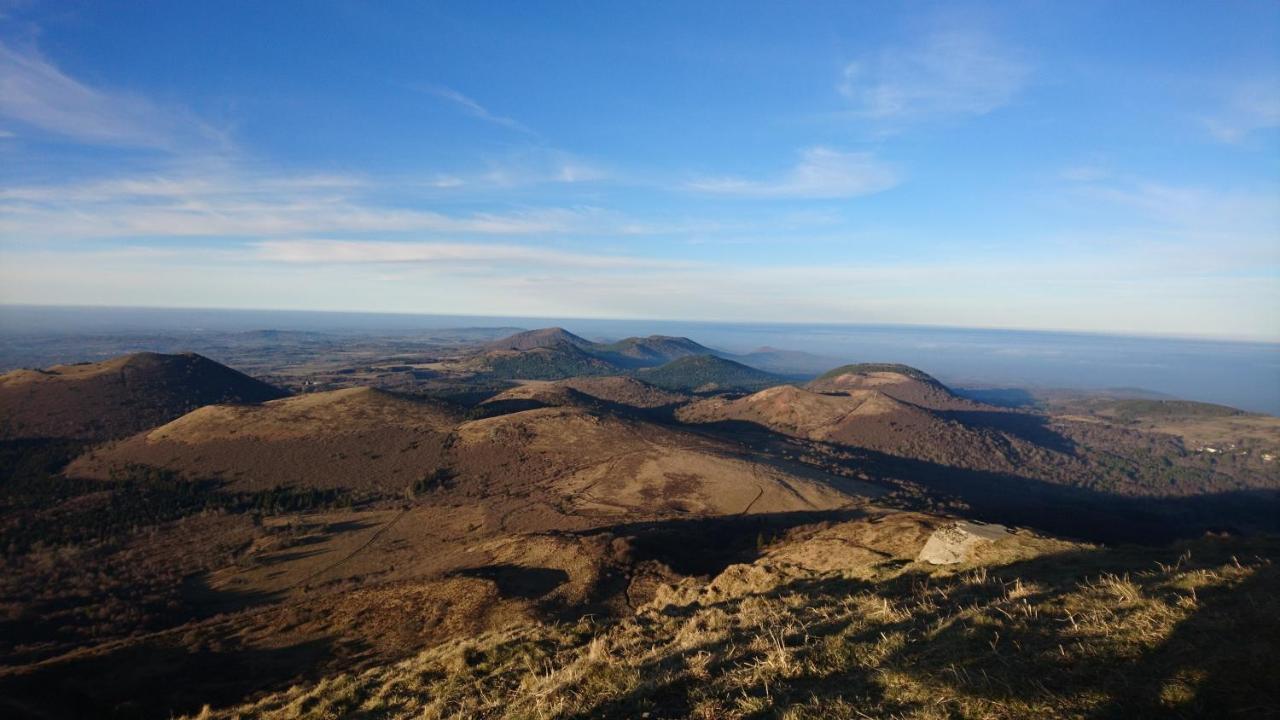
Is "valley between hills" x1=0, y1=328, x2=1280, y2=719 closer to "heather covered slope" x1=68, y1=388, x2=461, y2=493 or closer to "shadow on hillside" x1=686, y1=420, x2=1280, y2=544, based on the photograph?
"heather covered slope" x1=68, y1=388, x2=461, y2=493

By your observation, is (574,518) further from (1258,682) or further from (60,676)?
(1258,682)

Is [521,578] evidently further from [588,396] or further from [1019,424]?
[1019,424]

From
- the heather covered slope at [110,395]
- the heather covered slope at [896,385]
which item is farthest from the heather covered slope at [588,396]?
the heather covered slope at [110,395]

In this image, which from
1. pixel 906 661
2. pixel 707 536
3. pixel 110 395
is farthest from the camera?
pixel 110 395

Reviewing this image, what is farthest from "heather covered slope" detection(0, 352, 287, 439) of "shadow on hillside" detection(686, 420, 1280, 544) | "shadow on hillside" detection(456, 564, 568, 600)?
"shadow on hillside" detection(686, 420, 1280, 544)

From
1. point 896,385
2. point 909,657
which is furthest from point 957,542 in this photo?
point 896,385

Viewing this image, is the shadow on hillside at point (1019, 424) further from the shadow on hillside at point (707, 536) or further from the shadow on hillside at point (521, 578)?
the shadow on hillside at point (521, 578)
